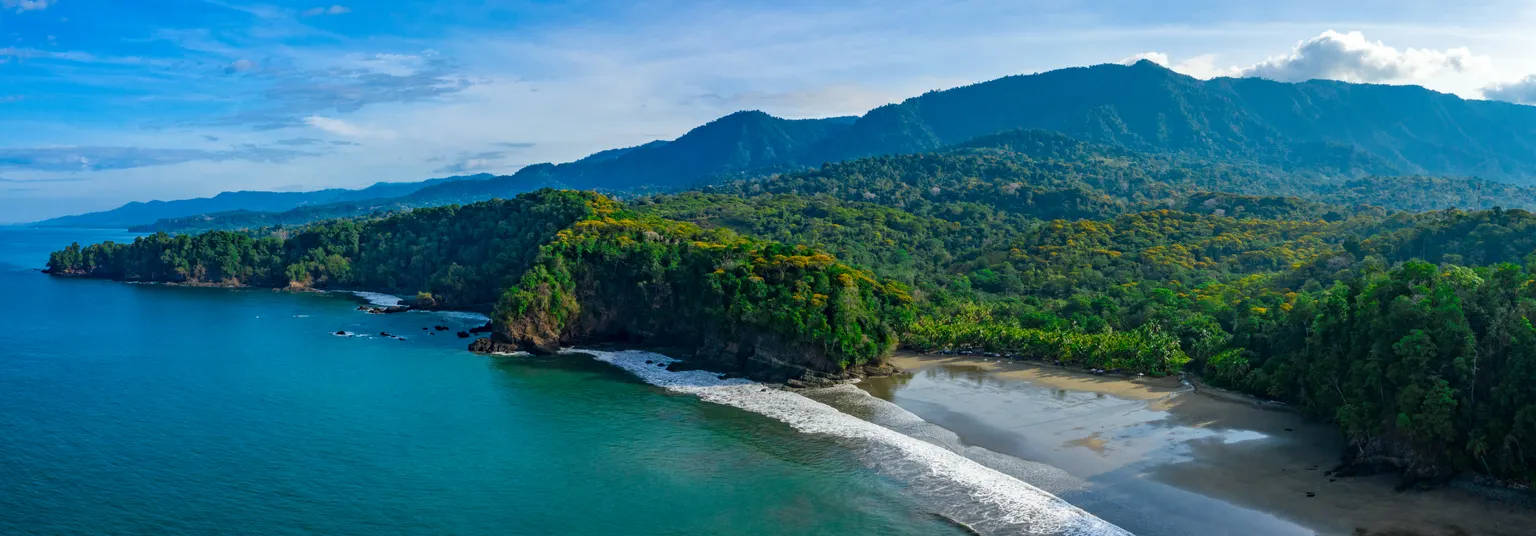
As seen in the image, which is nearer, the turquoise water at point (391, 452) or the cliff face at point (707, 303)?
the turquoise water at point (391, 452)

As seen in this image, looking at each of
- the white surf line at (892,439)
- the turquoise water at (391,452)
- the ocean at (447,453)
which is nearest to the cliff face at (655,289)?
the white surf line at (892,439)

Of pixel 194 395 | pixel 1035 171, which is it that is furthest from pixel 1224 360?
pixel 1035 171

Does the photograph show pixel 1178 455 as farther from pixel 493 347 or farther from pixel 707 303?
pixel 493 347

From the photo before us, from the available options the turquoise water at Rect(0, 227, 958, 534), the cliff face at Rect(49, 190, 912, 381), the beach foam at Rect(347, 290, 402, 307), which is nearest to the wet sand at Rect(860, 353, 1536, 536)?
the cliff face at Rect(49, 190, 912, 381)

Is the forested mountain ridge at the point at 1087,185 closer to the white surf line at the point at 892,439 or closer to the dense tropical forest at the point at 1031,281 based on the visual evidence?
the dense tropical forest at the point at 1031,281

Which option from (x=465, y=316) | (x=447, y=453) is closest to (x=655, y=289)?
(x=447, y=453)
